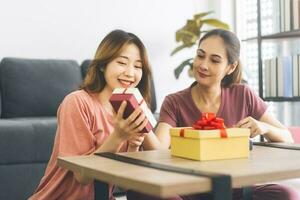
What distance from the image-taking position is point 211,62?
182 centimetres

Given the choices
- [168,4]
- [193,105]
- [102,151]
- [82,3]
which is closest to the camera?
[102,151]

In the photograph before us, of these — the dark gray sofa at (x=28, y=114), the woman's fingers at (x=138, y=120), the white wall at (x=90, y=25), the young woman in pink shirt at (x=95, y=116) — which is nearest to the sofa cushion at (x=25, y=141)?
the dark gray sofa at (x=28, y=114)

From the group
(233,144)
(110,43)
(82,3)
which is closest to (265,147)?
(233,144)

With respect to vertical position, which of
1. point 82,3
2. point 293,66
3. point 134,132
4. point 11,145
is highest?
point 82,3

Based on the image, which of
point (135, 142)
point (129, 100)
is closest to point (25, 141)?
point (135, 142)

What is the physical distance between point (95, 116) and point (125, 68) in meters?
0.19

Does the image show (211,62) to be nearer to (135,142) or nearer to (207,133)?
(135,142)

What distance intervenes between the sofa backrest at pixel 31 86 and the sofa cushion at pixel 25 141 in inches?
20.0

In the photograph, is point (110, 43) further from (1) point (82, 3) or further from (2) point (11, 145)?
(1) point (82, 3)

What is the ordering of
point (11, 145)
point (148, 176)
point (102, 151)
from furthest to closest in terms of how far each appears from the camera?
point (11, 145)
point (102, 151)
point (148, 176)

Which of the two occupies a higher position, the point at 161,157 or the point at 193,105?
the point at 193,105

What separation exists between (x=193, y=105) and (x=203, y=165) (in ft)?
2.22

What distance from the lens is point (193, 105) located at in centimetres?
183

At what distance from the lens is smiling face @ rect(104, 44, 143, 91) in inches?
63.7
